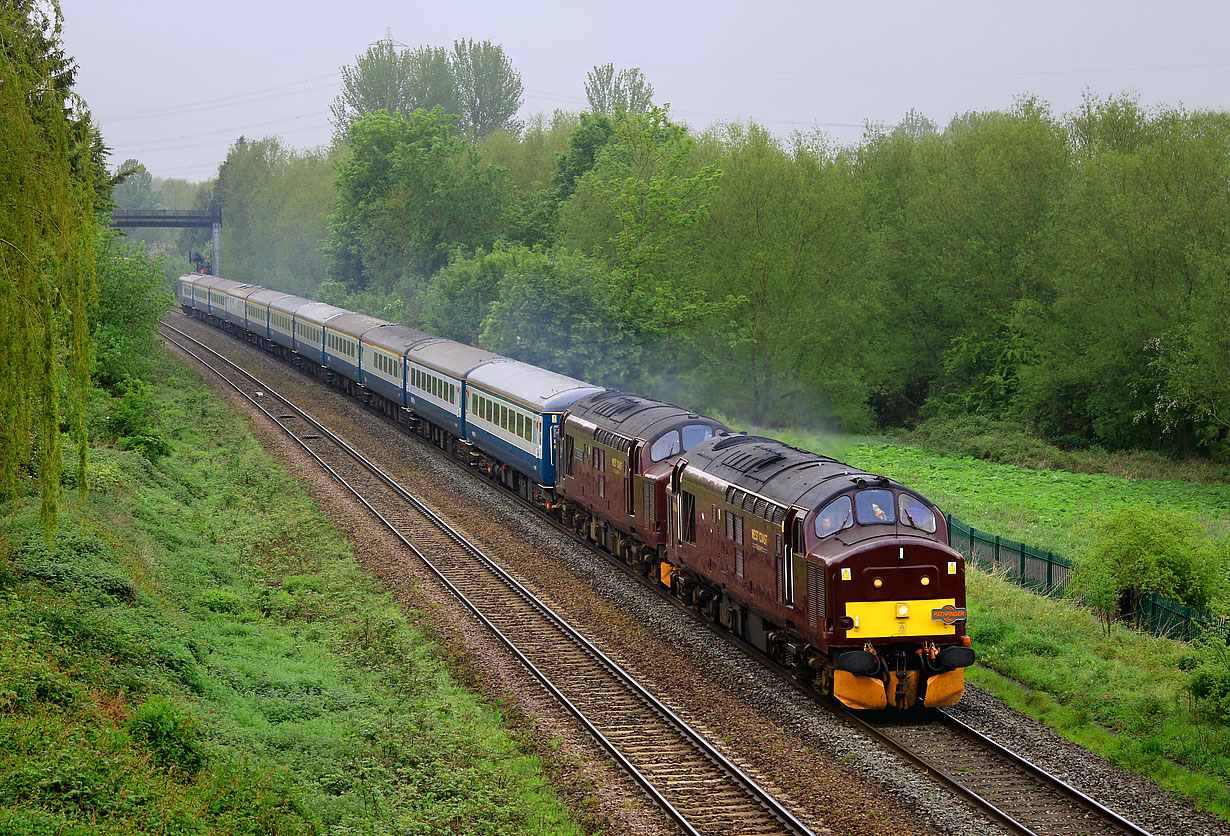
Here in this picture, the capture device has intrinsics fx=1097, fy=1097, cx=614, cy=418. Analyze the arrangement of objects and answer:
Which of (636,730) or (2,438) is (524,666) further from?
(2,438)

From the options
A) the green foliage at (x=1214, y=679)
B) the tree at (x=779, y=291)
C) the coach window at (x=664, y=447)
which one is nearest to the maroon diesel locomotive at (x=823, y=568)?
the coach window at (x=664, y=447)

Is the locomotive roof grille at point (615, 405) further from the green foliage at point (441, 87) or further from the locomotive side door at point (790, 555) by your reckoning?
the green foliage at point (441, 87)

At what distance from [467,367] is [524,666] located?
19288 mm

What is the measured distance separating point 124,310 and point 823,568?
31949 millimetres

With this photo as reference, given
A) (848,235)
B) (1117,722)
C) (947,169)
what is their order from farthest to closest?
(947,169) < (848,235) < (1117,722)

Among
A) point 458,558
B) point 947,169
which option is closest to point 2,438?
point 458,558

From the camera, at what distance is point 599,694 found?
17500mm

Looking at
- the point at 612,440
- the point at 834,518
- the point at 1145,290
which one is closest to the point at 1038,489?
the point at 1145,290

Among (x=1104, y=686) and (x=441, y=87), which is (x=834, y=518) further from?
(x=441, y=87)

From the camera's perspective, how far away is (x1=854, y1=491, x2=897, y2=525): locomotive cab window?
1636cm

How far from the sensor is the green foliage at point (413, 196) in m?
70.1

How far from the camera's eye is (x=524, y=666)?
18.6 m

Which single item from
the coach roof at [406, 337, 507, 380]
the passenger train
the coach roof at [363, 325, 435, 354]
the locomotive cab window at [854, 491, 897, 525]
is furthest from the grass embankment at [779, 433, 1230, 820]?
the coach roof at [363, 325, 435, 354]

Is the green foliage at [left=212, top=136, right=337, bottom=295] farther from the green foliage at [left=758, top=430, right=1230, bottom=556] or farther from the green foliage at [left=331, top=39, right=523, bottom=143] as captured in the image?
the green foliage at [left=758, top=430, right=1230, bottom=556]
